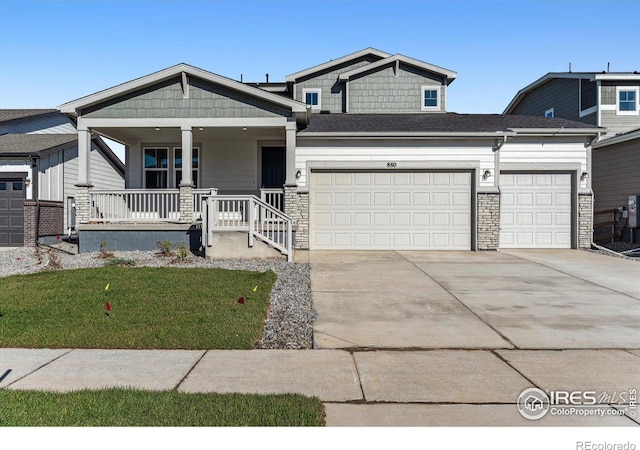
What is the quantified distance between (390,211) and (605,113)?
1227 centimetres

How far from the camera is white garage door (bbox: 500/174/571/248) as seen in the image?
13.7 meters

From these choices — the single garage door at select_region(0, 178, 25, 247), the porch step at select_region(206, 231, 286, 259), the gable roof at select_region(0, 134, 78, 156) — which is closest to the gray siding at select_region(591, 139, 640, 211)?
the porch step at select_region(206, 231, 286, 259)

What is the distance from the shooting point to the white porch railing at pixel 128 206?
1238 centimetres

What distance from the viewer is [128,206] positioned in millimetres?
13977

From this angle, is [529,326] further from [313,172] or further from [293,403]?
[313,172]

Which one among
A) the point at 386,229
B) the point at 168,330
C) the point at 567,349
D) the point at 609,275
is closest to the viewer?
the point at 567,349

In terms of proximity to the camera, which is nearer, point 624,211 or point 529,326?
point 529,326

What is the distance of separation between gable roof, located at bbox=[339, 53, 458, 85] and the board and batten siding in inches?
248

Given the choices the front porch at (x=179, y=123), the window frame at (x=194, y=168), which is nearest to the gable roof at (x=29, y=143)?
the front porch at (x=179, y=123)

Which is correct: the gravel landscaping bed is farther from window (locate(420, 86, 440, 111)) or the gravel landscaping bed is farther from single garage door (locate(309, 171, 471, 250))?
window (locate(420, 86, 440, 111))

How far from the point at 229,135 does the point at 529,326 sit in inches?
439

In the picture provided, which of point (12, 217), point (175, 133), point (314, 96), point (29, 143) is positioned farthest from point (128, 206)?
point (314, 96)
